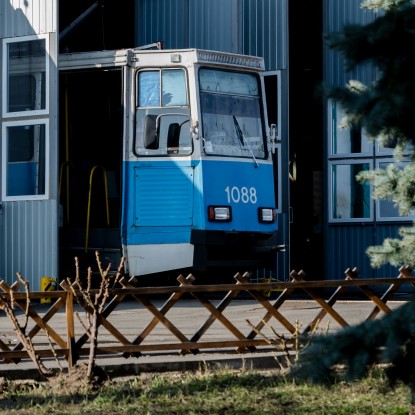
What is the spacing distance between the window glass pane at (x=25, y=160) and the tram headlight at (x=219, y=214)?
2777mm

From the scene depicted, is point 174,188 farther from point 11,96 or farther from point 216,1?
point 216,1

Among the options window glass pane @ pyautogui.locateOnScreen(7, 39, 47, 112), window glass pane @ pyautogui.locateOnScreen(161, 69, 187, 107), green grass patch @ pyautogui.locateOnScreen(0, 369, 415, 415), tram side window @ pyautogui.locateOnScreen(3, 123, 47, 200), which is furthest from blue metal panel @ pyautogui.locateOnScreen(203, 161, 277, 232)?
green grass patch @ pyautogui.locateOnScreen(0, 369, 415, 415)

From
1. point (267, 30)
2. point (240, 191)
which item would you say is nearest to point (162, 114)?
point (240, 191)

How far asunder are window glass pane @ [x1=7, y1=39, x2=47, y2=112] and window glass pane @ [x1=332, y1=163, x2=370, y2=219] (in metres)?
6.76

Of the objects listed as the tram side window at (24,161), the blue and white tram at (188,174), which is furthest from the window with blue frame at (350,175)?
the tram side window at (24,161)

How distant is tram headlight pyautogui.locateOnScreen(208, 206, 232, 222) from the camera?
16344 millimetres

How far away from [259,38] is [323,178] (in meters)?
3.08

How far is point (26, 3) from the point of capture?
1761 centimetres

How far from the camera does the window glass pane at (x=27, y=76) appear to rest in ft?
56.9

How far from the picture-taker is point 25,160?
17438mm

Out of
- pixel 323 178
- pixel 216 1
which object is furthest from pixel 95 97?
pixel 323 178

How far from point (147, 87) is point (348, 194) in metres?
6.33

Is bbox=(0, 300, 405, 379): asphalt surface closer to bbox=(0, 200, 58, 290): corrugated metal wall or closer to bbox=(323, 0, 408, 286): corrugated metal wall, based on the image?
bbox=(0, 200, 58, 290): corrugated metal wall

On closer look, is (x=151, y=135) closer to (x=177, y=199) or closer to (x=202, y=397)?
(x=177, y=199)
